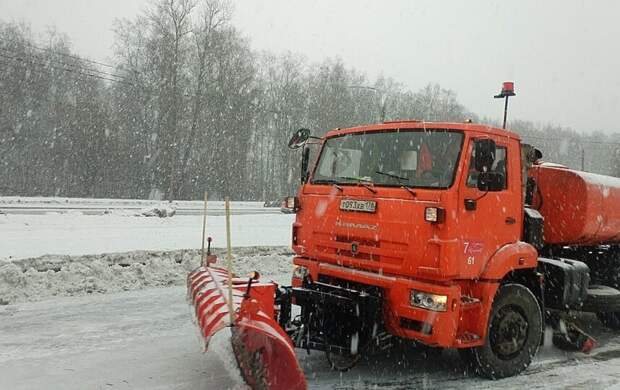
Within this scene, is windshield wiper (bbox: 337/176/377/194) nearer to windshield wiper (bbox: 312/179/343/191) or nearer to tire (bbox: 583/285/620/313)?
windshield wiper (bbox: 312/179/343/191)

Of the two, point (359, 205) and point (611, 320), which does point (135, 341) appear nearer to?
point (359, 205)

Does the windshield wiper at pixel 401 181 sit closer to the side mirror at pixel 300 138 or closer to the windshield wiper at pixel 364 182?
the windshield wiper at pixel 364 182

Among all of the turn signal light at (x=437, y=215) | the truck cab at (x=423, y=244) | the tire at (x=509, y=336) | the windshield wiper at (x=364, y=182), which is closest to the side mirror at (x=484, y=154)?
the truck cab at (x=423, y=244)

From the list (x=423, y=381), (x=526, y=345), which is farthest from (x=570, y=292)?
(x=423, y=381)

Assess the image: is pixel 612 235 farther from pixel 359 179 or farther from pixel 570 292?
pixel 359 179

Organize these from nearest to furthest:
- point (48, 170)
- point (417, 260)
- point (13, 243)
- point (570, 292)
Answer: point (417, 260), point (570, 292), point (13, 243), point (48, 170)

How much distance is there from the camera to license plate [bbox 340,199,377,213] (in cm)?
511

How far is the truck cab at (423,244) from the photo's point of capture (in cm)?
477

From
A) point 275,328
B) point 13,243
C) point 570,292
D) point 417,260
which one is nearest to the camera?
point 275,328

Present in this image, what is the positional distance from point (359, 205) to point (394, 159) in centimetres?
60

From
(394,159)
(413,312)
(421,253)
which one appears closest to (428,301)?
(413,312)

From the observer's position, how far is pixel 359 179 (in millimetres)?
5457

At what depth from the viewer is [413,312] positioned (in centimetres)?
482

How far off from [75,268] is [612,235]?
8.10m
